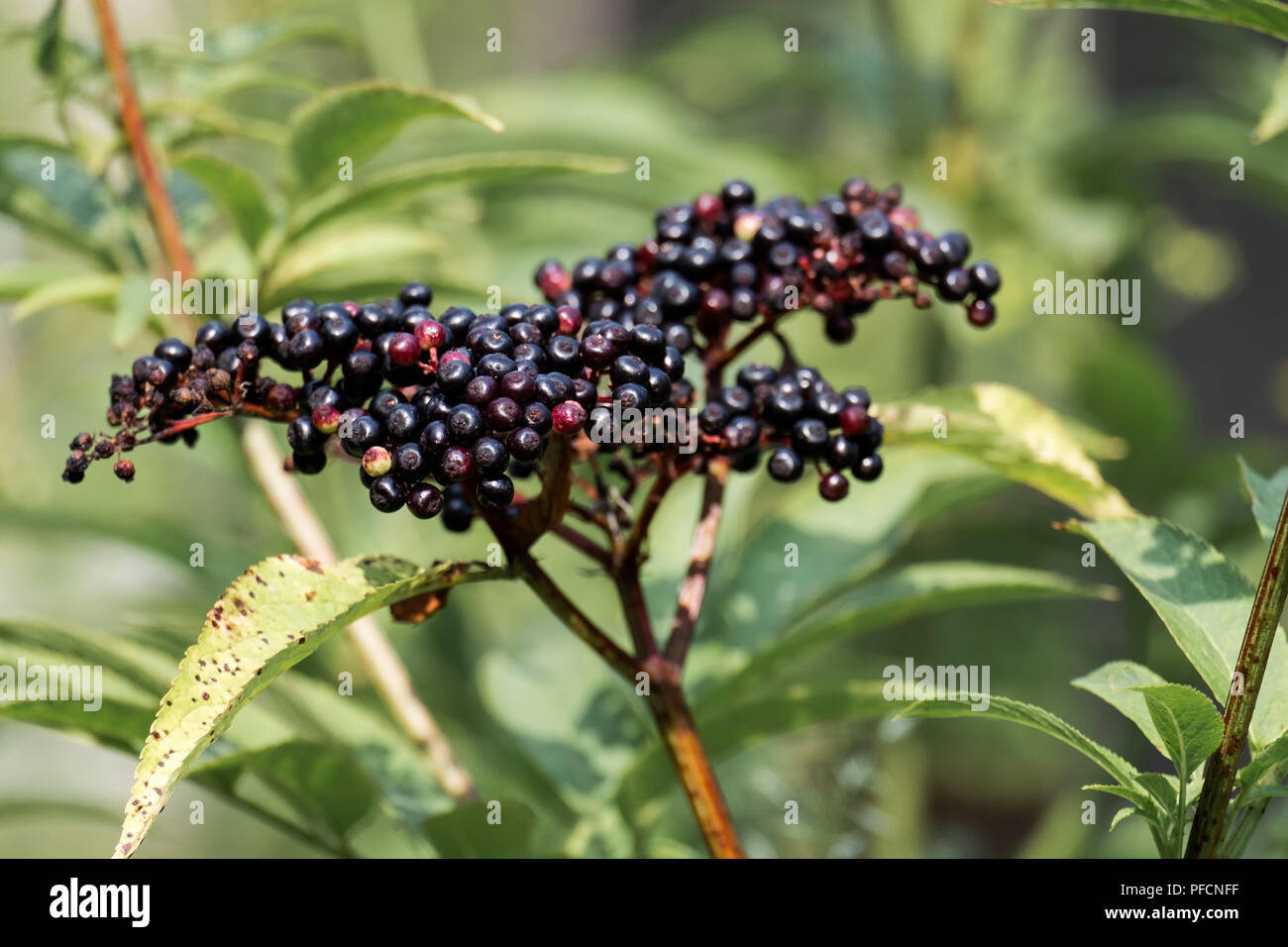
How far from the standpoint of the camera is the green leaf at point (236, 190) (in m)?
1.24

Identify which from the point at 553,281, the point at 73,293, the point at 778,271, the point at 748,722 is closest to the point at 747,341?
the point at 778,271

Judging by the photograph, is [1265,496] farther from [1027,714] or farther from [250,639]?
[250,639]

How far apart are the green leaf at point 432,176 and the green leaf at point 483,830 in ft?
2.02

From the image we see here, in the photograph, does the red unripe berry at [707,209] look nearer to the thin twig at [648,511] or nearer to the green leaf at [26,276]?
the thin twig at [648,511]

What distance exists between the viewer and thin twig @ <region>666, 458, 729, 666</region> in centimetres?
100

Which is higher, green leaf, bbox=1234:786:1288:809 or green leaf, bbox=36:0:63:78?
green leaf, bbox=36:0:63:78

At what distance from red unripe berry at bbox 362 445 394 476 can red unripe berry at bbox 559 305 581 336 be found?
18 cm

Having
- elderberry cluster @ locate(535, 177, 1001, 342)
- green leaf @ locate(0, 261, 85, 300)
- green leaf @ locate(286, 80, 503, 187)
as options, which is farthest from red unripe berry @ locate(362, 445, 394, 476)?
green leaf @ locate(0, 261, 85, 300)

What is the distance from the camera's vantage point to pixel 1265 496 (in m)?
0.98

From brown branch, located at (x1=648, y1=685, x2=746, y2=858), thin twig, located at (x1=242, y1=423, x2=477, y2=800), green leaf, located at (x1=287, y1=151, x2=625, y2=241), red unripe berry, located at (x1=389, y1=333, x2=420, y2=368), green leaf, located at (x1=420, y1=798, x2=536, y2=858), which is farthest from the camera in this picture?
thin twig, located at (x1=242, y1=423, x2=477, y2=800)

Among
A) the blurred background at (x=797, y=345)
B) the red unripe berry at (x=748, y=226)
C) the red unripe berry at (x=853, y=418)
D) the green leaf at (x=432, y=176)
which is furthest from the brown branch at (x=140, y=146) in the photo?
the red unripe berry at (x=853, y=418)

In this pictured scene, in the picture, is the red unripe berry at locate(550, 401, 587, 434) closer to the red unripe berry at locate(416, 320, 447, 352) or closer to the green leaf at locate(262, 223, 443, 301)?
the red unripe berry at locate(416, 320, 447, 352)

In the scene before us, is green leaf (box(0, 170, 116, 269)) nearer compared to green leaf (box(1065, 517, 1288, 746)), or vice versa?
green leaf (box(1065, 517, 1288, 746))
